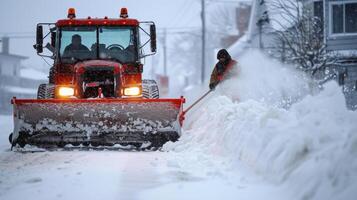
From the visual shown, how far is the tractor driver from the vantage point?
989 cm

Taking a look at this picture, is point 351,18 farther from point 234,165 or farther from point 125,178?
point 125,178

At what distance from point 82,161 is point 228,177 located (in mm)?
2134

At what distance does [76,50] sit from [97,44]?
17.3 inches

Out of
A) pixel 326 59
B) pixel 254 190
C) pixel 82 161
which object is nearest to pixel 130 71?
pixel 82 161

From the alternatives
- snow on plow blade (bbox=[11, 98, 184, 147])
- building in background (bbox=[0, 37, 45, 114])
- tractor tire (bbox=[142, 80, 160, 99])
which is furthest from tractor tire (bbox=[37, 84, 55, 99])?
building in background (bbox=[0, 37, 45, 114])

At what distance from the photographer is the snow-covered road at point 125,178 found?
462 cm

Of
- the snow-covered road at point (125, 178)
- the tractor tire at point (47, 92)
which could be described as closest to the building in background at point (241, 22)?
the tractor tire at point (47, 92)

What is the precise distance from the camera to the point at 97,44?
9.97 m

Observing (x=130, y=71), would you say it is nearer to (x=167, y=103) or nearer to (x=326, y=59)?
(x=167, y=103)

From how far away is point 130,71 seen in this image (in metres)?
9.91

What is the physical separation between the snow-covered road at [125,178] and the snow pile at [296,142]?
0.76ft

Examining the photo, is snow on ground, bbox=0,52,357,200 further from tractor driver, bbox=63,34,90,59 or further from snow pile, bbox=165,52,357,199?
tractor driver, bbox=63,34,90,59

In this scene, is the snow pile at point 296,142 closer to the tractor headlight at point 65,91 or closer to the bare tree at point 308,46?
the tractor headlight at point 65,91

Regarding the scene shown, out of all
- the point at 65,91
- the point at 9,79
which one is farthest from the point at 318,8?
the point at 9,79
